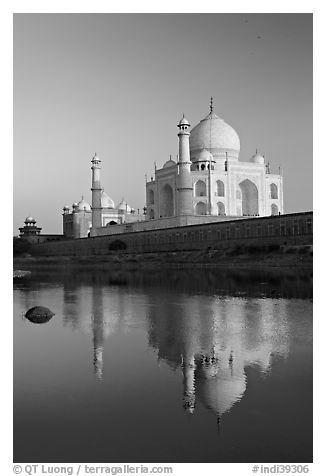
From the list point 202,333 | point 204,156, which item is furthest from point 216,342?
point 204,156

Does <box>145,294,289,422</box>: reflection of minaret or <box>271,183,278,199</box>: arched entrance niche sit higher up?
<box>271,183,278,199</box>: arched entrance niche

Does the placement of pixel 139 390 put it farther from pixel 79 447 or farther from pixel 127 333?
pixel 127 333

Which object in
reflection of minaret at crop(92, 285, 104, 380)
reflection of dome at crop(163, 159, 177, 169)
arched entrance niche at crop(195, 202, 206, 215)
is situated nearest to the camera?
reflection of minaret at crop(92, 285, 104, 380)

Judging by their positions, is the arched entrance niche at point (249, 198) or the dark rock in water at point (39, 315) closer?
the dark rock in water at point (39, 315)

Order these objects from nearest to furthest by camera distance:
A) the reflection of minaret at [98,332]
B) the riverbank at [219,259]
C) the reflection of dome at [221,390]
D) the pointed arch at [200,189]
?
1. the reflection of dome at [221,390]
2. the reflection of minaret at [98,332]
3. the riverbank at [219,259]
4. the pointed arch at [200,189]

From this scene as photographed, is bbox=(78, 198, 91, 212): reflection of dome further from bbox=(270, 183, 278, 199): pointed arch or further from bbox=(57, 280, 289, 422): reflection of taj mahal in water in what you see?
bbox=(57, 280, 289, 422): reflection of taj mahal in water

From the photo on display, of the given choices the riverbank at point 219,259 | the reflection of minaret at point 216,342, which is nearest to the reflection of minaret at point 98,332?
the reflection of minaret at point 216,342

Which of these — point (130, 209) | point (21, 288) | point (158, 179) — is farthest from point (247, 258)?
point (130, 209)

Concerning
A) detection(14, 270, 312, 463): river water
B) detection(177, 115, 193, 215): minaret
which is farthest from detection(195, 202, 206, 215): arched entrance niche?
detection(14, 270, 312, 463): river water

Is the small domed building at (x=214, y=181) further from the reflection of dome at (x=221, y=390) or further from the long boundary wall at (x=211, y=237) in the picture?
the reflection of dome at (x=221, y=390)
